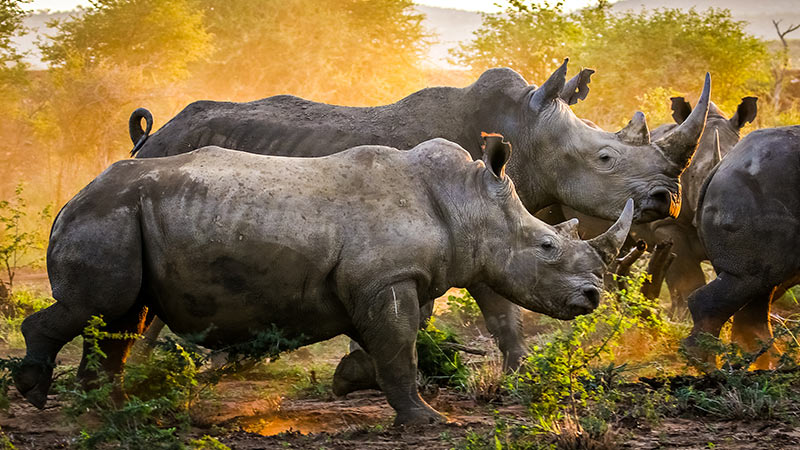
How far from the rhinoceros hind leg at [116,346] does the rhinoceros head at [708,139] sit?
531 centimetres

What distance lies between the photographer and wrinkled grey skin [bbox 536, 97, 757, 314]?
32.1ft

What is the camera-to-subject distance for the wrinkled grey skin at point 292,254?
5531mm

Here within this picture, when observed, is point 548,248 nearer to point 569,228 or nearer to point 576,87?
point 569,228

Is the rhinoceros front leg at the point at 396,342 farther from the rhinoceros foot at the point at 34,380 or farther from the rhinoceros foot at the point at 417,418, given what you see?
the rhinoceros foot at the point at 34,380

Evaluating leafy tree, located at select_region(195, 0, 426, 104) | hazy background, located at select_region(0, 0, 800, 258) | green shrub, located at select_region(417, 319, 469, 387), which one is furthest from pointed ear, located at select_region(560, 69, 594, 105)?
leafy tree, located at select_region(195, 0, 426, 104)

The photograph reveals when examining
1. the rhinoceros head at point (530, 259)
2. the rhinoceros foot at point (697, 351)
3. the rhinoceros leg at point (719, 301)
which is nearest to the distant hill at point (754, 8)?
the rhinoceros leg at point (719, 301)

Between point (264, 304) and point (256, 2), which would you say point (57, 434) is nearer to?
point (264, 304)

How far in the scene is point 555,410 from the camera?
5414mm

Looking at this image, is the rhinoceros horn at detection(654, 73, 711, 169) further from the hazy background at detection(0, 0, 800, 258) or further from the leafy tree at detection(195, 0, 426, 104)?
the leafy tree at detection(195, 0, 426, 104)

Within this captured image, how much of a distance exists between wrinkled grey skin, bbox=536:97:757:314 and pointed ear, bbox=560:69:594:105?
1.24 meters

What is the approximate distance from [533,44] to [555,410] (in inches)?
1142

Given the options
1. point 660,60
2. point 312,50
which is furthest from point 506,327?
point 312,50

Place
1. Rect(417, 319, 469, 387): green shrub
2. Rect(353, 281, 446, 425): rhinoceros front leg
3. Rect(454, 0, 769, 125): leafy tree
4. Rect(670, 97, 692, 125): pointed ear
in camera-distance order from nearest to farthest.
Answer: Rect(353, 281, 446, 425): rhinoceros front leg → Rect(417, 319, 469, 387): green shrub → Rect(670, 97, 692, 125): pointed ear → Rect(454, 0, 769, 125): leafy tree

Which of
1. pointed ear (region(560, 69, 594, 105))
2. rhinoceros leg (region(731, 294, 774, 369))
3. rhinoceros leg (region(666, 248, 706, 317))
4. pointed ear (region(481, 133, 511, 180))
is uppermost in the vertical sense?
pointed ear (region(481, 133, 511, 180))
